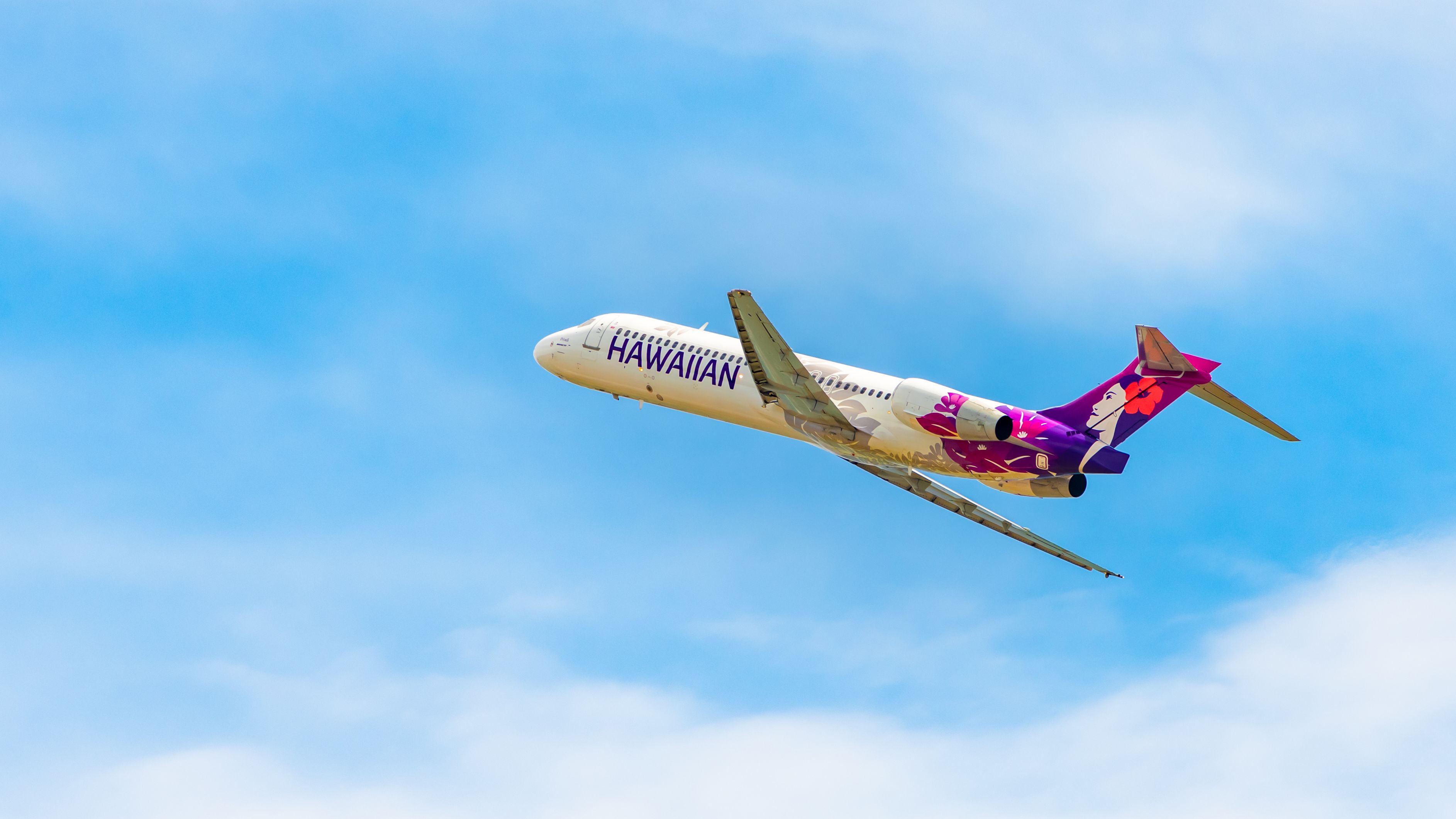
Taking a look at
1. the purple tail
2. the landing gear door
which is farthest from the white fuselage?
the purple tail

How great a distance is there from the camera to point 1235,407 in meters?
54.5

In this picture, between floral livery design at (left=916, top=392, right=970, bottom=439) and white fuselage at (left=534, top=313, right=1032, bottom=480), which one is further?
white fuselage at (left=534, top=313, right=1032, bottom=480)

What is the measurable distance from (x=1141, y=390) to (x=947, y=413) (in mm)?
6154

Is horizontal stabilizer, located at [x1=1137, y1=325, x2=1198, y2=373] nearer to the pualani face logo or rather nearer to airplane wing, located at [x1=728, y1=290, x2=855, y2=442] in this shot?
airplane wing, located at [x1=728, y1=290, x2=855, y2=442]

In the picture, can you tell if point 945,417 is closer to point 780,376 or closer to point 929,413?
point 929,413

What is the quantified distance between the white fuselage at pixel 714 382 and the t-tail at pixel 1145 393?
7.99ft

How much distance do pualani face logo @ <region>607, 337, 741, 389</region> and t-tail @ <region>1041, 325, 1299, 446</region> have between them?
1210 centimetres

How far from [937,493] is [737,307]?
40.4 feet

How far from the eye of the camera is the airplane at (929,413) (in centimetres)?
5531

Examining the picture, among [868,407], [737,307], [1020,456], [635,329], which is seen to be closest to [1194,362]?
[1020,456]

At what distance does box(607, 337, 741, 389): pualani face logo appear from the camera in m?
61.6

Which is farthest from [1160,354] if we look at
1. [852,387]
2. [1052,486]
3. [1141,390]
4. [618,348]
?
[618,348]

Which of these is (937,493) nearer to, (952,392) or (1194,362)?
(952,392)

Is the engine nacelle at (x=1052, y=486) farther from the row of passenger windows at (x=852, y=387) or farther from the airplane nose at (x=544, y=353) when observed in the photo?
the airplane nose at (x=544, y=353)
